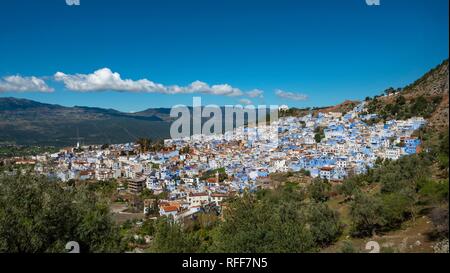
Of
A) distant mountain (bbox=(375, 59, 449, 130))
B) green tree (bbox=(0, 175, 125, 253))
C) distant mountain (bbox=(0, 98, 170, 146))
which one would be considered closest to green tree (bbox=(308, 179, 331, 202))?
green tree (bbox=(0, 175, 125, 253))

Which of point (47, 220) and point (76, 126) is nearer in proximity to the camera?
point (47, 220)

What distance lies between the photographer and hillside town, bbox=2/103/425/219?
118ft

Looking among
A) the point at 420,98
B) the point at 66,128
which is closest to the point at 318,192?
the point at 420,98

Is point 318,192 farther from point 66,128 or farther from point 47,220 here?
point 66,128

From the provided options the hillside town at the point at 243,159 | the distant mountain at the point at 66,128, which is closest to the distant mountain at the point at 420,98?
the hillside town at the point at 243,159

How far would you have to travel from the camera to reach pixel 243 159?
169 feet

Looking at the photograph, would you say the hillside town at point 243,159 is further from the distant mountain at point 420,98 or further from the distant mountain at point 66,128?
the distant mountain at point 66,128

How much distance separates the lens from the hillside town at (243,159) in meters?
35.8

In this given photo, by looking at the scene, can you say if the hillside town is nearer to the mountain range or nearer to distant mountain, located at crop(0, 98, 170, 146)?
the mountain range

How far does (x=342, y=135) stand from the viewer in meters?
52.3

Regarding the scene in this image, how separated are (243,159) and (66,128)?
5918 cm

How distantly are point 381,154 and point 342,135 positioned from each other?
15.0 m
